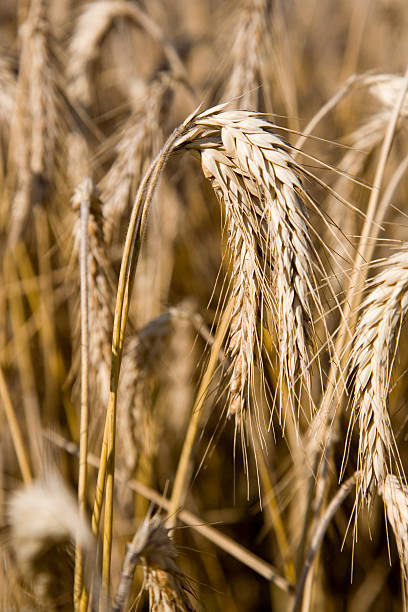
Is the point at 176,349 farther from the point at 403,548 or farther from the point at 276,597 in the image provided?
the point at 403,548

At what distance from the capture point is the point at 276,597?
157 centimetres

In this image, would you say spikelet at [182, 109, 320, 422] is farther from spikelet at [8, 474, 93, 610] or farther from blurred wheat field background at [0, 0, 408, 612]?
spikelet at [8, 474, 93, 610]

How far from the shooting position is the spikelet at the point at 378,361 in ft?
2.25

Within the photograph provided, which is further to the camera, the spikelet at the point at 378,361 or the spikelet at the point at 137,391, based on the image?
the spikelet at the point at 137,391

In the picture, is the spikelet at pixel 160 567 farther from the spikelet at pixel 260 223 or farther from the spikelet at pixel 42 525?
the spikelet at pixel 260 223

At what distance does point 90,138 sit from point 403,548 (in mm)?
1118

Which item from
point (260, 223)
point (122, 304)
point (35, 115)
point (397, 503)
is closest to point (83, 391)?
point (122, 304)

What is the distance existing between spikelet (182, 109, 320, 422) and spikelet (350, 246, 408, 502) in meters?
0.08

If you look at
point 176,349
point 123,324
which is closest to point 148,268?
point 176,349

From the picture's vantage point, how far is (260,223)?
676 mm

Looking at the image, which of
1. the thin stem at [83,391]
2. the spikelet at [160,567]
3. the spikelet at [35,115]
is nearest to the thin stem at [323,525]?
the spikelet at [160,567]

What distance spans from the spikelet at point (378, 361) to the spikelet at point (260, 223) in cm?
8

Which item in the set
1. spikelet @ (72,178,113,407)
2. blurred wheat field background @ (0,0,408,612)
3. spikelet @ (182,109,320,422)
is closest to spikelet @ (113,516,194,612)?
blurred wheat field background @ (0,0,408,612)

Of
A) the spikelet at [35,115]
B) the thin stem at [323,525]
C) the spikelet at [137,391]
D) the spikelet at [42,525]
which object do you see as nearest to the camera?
the spikelet at [42,525]
